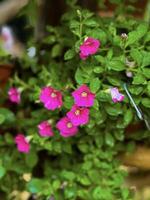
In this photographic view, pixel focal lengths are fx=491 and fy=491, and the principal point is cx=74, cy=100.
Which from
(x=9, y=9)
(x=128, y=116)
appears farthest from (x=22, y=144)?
(x=9, y=9)

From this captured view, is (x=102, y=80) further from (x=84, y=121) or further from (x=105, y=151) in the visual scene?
(x=105, y=151)

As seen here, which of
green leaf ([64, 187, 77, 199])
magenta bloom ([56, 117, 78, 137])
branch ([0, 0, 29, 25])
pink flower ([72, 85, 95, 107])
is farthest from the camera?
branch ([0, 0, 29, 25])

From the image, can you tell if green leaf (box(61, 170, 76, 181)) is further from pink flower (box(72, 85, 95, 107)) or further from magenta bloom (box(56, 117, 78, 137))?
pink flower (box(72, 85, 95, 107))

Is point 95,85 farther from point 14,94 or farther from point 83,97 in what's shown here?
point 14,94

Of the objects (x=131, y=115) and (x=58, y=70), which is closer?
(x=131, y=115)

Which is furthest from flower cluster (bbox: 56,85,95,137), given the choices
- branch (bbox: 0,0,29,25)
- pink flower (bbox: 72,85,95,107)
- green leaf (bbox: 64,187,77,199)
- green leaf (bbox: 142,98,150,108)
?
branch (bbox: 0,0,29,25)

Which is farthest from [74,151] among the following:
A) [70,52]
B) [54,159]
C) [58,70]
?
[70,52]

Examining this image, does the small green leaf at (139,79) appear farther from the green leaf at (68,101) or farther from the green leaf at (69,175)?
the green leaf at (69,175)
